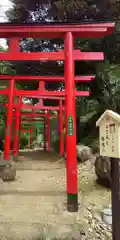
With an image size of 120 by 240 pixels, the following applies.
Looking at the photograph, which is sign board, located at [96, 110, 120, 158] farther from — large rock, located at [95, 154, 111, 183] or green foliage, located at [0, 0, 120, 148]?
green foliage, located at [0, 0, 120, 148]

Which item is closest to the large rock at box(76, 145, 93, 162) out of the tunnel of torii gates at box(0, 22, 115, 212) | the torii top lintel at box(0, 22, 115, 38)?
the tunnel of torii gates at box(0, 22, 115, 212)

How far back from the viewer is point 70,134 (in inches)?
213

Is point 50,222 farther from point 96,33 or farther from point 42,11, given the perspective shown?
point 42,11

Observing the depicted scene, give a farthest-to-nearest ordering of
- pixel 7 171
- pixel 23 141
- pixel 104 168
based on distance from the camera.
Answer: pixel 23 141, pixel 7 171, pixel 104 168

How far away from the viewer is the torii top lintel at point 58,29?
18.0ft

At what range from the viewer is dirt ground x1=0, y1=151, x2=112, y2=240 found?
154 inches

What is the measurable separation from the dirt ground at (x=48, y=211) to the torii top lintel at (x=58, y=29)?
10.7 ft

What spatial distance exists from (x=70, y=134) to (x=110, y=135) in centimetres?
→ 270

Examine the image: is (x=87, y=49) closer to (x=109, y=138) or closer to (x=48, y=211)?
(x=48, y=211)

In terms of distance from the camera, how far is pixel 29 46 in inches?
556

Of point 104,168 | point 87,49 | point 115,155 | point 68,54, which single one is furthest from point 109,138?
point 87,49

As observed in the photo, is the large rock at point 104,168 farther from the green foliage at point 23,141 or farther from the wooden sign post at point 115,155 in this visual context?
the green foliage at point 23,141

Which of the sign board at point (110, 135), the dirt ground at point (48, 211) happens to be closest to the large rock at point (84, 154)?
A: the dirt ground at point (48, 211)

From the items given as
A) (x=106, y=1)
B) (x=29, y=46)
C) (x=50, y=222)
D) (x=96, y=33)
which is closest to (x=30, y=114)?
(x=29, y=46)
